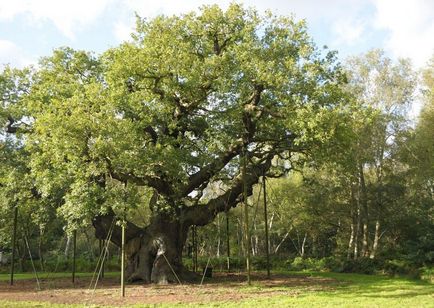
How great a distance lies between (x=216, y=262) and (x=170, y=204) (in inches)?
583

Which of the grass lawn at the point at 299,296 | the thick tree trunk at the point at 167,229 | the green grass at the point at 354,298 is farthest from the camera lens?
the thick tree trunk at the point at 167,229

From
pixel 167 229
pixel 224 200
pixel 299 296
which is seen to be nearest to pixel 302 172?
pixel 224 200

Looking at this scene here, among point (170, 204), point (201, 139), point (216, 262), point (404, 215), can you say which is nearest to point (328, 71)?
point (201, 139)

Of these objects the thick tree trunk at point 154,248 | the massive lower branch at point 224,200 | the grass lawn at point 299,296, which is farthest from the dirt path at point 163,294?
the massive lower branch at point 224,200

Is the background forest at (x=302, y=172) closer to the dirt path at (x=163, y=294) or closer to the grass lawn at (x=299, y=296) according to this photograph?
the dirt path at (x=163, y=294)

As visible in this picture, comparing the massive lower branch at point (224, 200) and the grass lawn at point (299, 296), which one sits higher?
the massive lower branch at point (224, 200)

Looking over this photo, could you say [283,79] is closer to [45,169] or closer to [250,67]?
[250,67]

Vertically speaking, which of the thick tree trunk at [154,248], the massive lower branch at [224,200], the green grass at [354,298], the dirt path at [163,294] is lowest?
the green grass at [354,298]

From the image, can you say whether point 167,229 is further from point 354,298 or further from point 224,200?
point 354,298

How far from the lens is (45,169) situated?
16.0 m

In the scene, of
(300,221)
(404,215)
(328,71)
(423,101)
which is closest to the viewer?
(328,71)

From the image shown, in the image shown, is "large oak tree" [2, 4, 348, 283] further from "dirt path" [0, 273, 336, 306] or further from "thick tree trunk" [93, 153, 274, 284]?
"dirt path" [0, 273, 336, 306]

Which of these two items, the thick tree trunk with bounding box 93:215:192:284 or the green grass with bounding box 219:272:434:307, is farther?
the thick tree trunk with bounding box 93:215:192:284

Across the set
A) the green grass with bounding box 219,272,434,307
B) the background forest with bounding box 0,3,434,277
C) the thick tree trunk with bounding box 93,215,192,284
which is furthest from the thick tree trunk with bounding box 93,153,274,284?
the green grass with bounding box 219,272,434,307
